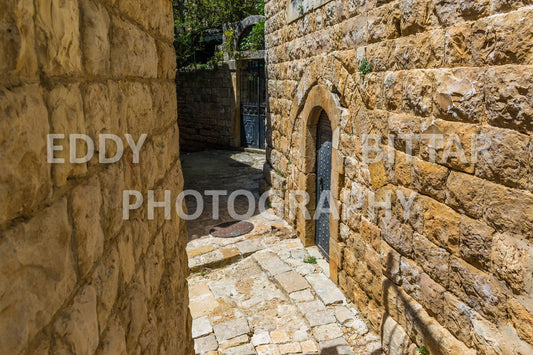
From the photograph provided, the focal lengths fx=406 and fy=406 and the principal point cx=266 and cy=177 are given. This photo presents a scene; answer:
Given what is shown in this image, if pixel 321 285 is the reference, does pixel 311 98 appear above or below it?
above

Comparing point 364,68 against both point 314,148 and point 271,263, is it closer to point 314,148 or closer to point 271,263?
point 314,148

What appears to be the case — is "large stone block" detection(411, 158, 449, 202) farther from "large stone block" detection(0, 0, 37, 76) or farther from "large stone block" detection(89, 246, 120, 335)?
"large stone block" detection(0, 0, 37, 76)

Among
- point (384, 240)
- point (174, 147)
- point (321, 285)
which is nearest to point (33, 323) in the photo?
point (174, 147)

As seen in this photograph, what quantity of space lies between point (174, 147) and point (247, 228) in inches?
169

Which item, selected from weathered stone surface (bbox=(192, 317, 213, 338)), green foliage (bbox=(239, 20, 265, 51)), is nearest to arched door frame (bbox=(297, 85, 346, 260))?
weathered stone surface (bbox=(192, 317, 213, 338))

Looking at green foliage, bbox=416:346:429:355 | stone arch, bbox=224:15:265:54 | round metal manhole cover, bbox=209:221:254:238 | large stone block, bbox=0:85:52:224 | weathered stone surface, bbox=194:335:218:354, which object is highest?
stone arch, bbox=224:15:265:54

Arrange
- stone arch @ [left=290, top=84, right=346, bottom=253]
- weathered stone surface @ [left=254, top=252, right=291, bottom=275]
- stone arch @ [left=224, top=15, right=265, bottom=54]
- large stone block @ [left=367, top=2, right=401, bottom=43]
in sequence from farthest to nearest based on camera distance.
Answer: stone arch @ [left=224, top=15, right=265, bottom=54], weathered stone surface @ [left=254, top=252, right=291, bottom=275], stone arch @ [left=290, top=84, right=346, bottom=253], large stone block @ [left=367, top=2, right=401, bottom=43]

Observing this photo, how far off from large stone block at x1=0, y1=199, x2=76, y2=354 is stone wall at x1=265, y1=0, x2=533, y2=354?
209cm

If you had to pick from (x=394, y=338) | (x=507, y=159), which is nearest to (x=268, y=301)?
(x=394, y=338)

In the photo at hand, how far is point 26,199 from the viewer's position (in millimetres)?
698

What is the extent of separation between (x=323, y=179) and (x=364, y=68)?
6.59 ft

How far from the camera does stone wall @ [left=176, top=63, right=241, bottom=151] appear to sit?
487 inches

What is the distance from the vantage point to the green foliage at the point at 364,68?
11.8ft

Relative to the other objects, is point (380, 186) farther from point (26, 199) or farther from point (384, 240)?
point (26, 199)
